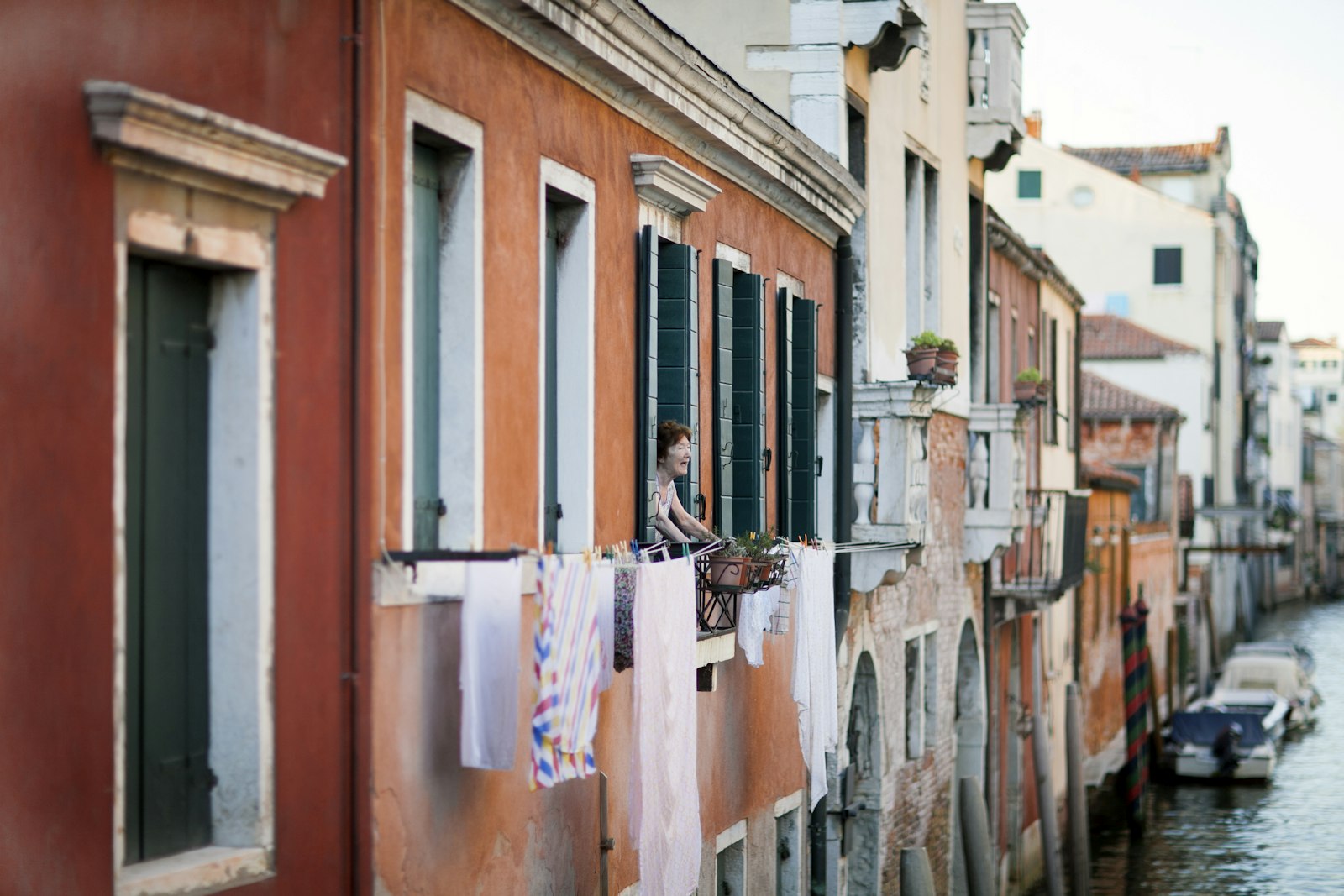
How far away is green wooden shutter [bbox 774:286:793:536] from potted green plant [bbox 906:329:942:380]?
290cm

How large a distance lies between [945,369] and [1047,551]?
6639 mm

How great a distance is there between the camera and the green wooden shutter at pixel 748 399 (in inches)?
429

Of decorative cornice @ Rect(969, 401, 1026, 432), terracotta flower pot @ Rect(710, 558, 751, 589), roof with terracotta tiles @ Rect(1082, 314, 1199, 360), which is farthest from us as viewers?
roof with terracotta tiles @ Rect(1082, 314, 1199, 360)

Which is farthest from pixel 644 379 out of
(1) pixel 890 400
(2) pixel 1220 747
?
(2) pixel 1220 747

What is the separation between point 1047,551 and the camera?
68.7ft

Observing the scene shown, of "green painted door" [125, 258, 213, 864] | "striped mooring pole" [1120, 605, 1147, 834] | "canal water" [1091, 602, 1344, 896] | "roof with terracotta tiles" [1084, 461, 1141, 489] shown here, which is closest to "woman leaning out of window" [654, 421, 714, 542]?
"green painted door" [125, 258, 213, 864]

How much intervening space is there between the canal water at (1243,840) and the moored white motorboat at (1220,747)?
266 millimetres

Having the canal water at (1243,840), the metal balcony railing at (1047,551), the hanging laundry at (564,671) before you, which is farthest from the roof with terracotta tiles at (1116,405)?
the hanging laundry at (564,671)

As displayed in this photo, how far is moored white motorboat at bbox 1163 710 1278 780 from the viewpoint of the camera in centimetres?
3212

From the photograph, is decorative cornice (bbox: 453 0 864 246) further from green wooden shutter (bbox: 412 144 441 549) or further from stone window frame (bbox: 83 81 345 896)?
stone window frame (bbox: 83 81 345 896)

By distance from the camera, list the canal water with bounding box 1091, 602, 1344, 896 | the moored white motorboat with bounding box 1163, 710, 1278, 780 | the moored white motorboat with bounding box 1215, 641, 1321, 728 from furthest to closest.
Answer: the moored white motorboat with bounding box 1215, 641, 1321, 728
the moored white motorboat with bounding box 1163, 710, 1278, 780
the canal water with bounding box 1091, 602, 1344, 896

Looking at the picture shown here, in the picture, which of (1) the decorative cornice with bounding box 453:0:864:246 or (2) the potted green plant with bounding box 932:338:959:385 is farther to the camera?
(2) the potted green plant with bounding box 932:338:959:385

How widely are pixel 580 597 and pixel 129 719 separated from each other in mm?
1887

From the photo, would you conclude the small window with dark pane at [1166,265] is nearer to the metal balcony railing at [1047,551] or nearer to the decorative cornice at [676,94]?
the metal balcony railing at [1047,551]
